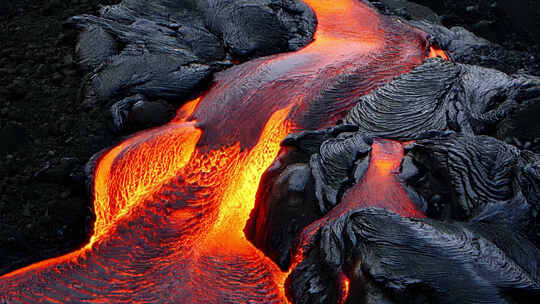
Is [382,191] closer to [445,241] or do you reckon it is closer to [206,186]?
[445,241]

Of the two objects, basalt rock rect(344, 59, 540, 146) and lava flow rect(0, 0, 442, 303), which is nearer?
lava flow rect(0, 0, 442, 303)

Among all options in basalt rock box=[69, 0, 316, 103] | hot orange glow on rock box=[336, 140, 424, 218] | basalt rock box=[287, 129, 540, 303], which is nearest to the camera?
basalt rock box=[287, 129, 540, 303]

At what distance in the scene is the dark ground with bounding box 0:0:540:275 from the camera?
296cm

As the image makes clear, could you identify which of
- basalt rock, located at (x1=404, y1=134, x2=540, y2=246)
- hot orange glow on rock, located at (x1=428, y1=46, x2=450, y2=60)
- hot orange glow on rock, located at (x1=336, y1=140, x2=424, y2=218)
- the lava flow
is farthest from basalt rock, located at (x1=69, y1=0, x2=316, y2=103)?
basalt rock, located at (x1=404, y1=134, x2=540, y2=246)

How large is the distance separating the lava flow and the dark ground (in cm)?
15

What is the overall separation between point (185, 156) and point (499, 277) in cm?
226

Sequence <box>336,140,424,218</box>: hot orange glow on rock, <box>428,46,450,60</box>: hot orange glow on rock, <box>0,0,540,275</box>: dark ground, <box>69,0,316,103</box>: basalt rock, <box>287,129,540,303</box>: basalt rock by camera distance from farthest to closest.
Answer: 1. <box>428,46,450,60</box>: hot orange glow on rock
2. <box>69,0,316,103</box>: basalt rock
3. <box>0,0,540,275</box>: dark ground
4. <box>336,140,424,218</box>: hot orange glow on rock
5. <box>287,129,540,303</box>: basalt rock

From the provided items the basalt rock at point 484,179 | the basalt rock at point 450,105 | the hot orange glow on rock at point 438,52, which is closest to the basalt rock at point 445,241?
the basalt rock at point 484,179

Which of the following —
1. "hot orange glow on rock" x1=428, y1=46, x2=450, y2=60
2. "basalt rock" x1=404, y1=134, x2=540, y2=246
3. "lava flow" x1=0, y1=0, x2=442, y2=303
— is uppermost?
"hot orange glow on rock" x1=428, y1=46, x2=450, y2=60

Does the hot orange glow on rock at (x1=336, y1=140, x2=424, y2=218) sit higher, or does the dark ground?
the hot orange glow on rock at (x1=336, y1=140, x2=424, y2=218)

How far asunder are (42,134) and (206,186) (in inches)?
54.0

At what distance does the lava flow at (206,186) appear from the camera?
8.48ft

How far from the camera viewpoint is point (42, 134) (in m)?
3.46

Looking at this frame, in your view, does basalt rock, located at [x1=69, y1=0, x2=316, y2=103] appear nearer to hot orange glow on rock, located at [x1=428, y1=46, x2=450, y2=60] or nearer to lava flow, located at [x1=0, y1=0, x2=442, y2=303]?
lava flow, located at [x1=0, y1=0, x2=442, y2=303]
